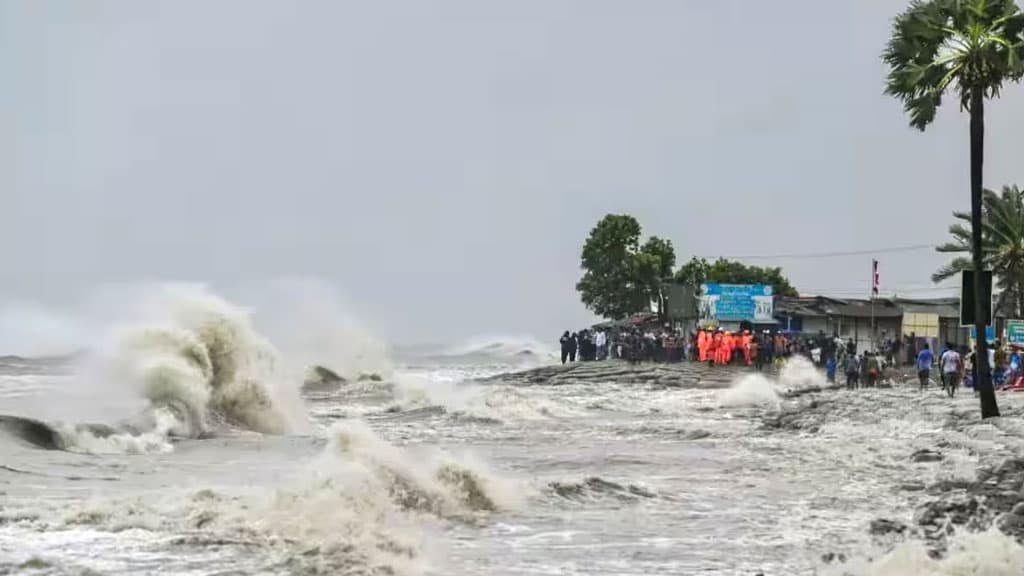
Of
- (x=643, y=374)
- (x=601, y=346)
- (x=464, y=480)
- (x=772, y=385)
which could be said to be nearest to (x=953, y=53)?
(x=464, y=480)

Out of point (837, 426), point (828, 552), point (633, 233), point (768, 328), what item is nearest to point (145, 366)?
point (837, 426)

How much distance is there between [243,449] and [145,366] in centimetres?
739

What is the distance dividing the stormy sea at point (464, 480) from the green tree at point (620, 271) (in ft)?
133

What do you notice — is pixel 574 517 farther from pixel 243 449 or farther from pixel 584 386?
pixel 584 386

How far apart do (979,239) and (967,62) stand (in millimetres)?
2973

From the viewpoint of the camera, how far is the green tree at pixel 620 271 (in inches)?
2731

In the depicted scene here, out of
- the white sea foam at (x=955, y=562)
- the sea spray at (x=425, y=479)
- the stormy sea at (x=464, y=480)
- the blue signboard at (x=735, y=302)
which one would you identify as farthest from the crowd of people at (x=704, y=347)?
the white sea foam at (x=955, y=562)

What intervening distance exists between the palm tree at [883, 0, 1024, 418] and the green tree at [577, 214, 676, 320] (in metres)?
48.9

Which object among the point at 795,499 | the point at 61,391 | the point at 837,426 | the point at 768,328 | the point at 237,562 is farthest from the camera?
the point at 768,328

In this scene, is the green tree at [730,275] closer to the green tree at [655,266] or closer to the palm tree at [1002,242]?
the green tree at [655,266]

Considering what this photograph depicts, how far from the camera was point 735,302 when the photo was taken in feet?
177

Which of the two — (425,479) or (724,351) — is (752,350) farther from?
(425,479)

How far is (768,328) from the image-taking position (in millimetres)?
55156

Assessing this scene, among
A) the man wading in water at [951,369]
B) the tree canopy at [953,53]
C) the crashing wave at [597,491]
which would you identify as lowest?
the crashing wave at [597,491]
